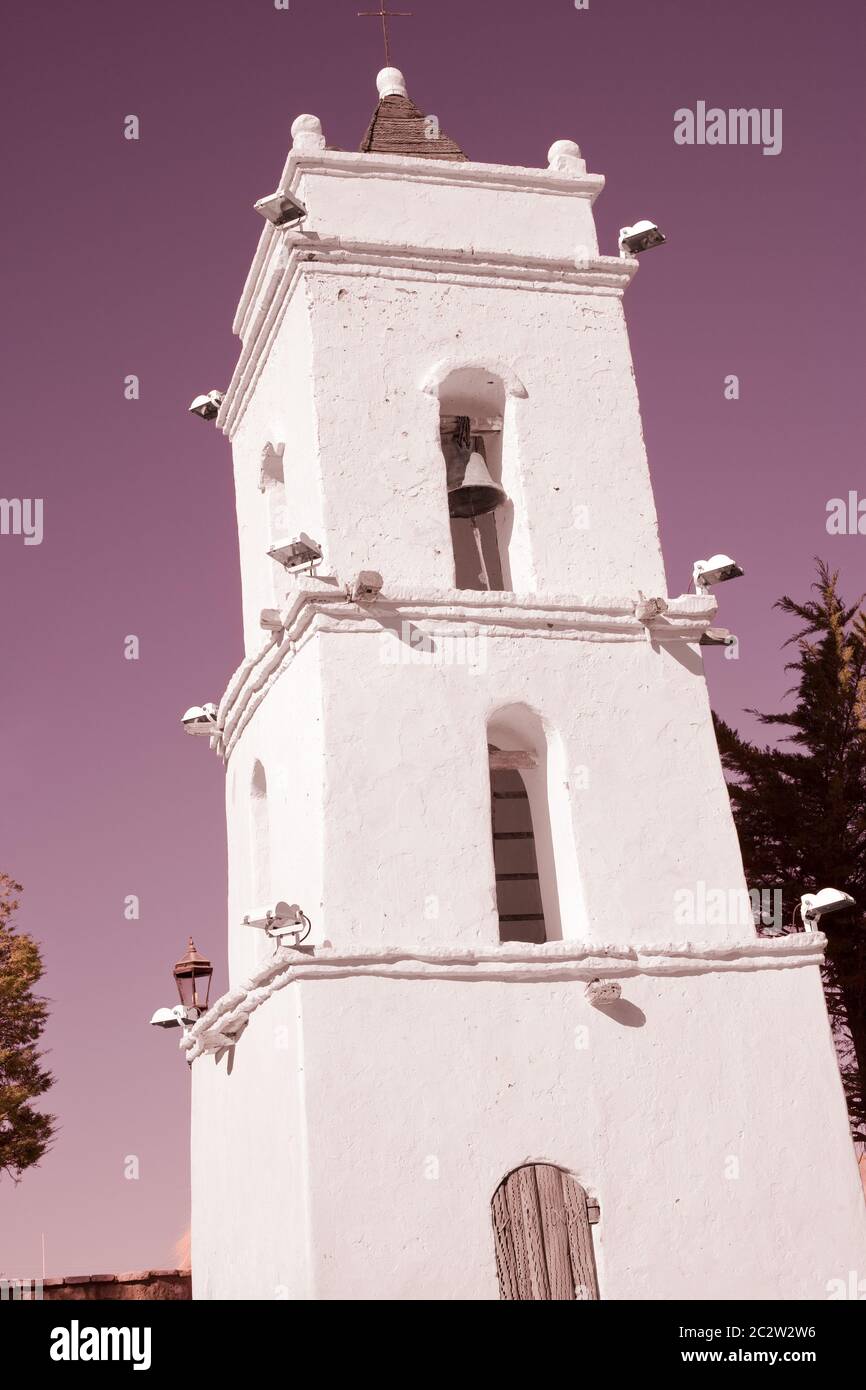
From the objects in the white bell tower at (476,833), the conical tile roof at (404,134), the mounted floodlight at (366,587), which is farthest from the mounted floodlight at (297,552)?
the conical tile roof at (404,134)

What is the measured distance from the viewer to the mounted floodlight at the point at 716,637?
13.4m

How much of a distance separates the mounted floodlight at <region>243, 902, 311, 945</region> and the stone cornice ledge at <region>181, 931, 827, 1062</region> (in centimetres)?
23

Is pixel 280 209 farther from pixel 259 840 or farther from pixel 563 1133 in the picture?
pixel 563 1133

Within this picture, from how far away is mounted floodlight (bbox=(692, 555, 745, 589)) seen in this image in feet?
43.3

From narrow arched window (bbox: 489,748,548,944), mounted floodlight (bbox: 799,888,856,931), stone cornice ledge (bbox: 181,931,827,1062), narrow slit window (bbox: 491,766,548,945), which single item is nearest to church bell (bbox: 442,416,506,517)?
narrow arched window (bbox: 489,748,548,944)

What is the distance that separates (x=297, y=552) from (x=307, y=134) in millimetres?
4796

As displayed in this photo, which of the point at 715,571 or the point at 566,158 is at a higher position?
the point at 566,158

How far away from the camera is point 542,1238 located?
10469 millimetres

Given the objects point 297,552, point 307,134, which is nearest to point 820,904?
point 297,552

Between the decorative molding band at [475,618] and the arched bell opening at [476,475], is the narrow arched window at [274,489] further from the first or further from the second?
the decorative molding band at [475,618]

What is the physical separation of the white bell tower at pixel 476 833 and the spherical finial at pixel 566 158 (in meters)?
0.04

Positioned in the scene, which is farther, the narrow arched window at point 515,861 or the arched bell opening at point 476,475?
the narrow arched window at point 515,861

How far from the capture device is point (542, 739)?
1258 cm
